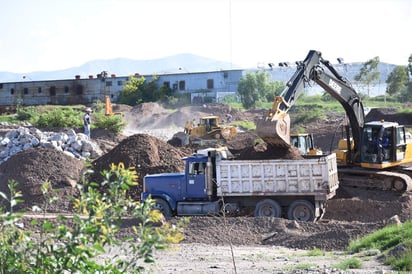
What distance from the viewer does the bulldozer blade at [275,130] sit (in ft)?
76.2

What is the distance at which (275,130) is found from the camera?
23.2 metres

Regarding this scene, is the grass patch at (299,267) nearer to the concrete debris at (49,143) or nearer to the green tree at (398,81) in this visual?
the concrete debris at (49,143)

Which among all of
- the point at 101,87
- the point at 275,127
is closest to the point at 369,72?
the point at 101,87

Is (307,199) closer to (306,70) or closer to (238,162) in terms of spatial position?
(238,162)

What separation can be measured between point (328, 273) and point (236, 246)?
5486mm

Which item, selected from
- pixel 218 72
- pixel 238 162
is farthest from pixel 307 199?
pixel 218 72

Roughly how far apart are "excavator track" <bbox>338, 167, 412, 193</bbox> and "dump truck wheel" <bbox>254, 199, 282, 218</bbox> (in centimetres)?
487

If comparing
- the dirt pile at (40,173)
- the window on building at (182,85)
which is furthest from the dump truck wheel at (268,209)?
the window on building at (182,85)

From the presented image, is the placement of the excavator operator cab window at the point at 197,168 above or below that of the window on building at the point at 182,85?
below

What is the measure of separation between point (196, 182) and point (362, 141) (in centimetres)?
666

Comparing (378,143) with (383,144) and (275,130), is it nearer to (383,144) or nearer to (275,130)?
(383,144)

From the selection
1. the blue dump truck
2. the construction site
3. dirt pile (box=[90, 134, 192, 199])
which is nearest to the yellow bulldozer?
the construction site

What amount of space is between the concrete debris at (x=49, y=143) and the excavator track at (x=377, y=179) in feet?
42.9

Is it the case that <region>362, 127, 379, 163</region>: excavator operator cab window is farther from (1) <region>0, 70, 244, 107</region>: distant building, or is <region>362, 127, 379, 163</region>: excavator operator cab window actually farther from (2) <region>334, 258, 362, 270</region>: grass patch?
(1) <region>0, 70, 244, 107</region>: distant building
